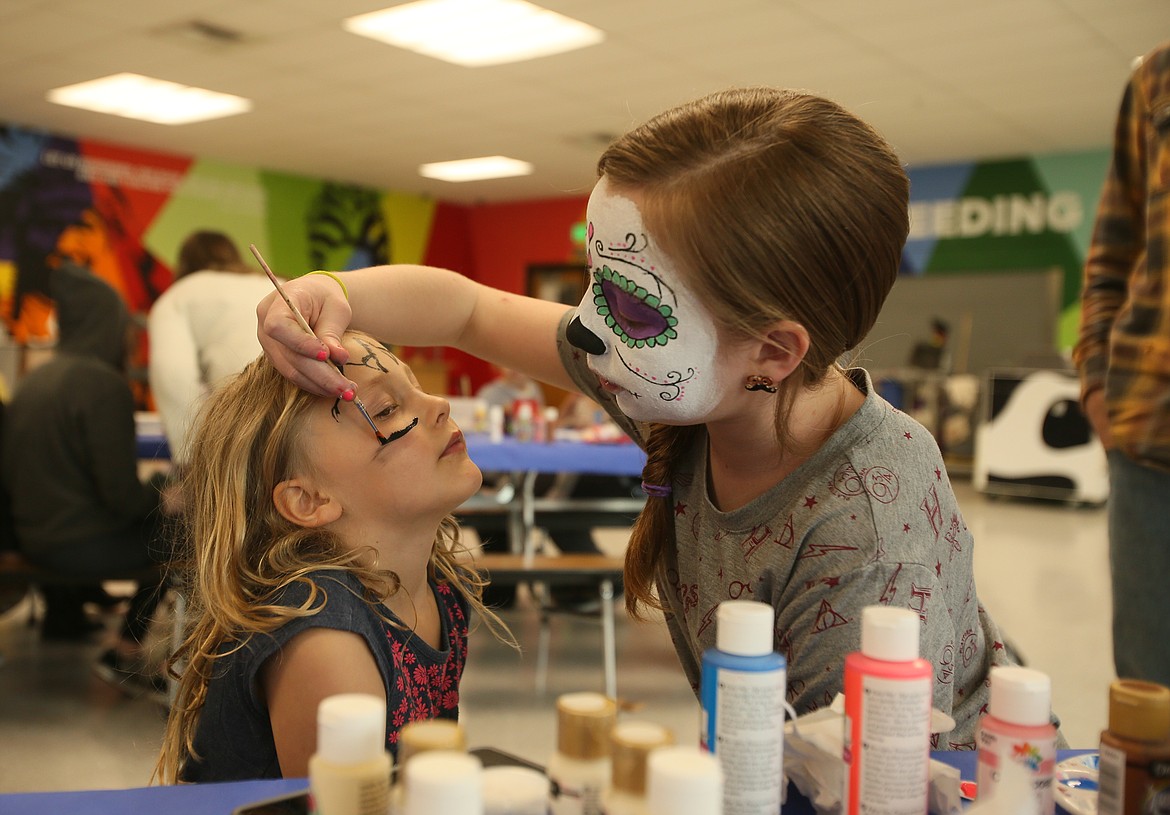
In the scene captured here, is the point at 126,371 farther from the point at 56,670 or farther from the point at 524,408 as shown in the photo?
the point at 524,408

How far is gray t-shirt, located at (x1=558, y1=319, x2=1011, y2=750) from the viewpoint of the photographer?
2.78 feet

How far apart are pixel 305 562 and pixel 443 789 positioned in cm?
65

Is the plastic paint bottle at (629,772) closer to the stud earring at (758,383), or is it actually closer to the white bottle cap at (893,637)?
the white bottle cap at (893,637)

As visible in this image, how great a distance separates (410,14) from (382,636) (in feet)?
15.8

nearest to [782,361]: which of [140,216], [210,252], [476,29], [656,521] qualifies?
[656,521]

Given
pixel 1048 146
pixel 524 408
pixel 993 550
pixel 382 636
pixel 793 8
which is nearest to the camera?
pixel 382 636

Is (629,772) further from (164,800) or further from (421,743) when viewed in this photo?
(164,800)

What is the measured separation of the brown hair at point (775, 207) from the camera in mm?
853

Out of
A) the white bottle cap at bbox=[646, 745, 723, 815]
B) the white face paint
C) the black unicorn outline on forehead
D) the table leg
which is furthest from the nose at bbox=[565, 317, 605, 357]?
the table leg

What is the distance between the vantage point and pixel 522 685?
10.8 ft

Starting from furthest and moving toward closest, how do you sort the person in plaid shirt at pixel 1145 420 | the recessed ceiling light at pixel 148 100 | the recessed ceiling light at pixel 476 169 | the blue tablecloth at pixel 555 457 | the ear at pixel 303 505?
1. the recessed ceiling light at pixel 476 169
2. the recessed ceiling light at pixel 148 100
3. the blue tablecloth at pixel 555 457
4. the person in plaid shirt at pixel 1145 420
5. the ear at pixel 303 505

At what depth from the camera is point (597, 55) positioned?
5.76m

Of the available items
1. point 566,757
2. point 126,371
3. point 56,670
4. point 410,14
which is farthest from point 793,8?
point 566,757


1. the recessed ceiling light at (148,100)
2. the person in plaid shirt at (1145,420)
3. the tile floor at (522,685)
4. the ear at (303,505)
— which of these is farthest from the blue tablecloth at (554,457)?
the recessed ceiling light at (148,100)
